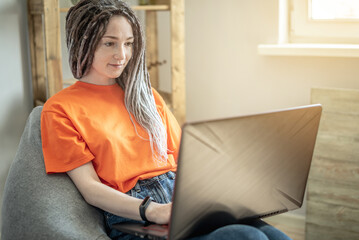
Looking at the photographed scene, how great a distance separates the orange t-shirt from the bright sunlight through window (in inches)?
47.3

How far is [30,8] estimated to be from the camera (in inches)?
82.7

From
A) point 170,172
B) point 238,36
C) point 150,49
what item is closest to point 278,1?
point 238,36

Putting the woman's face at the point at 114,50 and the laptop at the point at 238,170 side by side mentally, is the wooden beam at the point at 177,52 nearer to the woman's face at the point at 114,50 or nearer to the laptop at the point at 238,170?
the woman's face at the point at 114,50

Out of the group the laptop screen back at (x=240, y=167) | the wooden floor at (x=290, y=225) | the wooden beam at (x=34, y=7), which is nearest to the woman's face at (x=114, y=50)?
the laptop screen back at (x=240, y=167)

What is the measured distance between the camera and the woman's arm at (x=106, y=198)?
122 centimetres

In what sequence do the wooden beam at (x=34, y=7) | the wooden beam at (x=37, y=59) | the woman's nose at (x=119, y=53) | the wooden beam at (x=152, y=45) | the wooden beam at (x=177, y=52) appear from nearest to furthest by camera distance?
the woman's nose at (x=119, y=53), the wooden beam at (x=34, y=7), the wooden beam at (x=37, y=59), the wooden beam at (x=177, y=52), the wooden beam at (x=152, y=45)

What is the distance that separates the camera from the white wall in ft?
6.64

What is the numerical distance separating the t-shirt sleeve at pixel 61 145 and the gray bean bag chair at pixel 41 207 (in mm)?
51

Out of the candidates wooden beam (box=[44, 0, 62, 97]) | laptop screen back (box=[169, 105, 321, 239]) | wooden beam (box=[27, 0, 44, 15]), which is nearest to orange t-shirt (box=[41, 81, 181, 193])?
laptop screen back (box=[169, 105, 321, 239])

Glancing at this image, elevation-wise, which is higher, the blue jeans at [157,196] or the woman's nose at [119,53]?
the woman's nose at [119,53]

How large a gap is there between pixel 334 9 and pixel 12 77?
4.81ft

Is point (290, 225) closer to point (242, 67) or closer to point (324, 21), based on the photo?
point (242, 67)

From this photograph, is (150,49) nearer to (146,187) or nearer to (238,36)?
(238,36)

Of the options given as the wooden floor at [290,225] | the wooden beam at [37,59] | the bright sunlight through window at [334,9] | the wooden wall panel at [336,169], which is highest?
the bright sunlight through window at [334,9]
